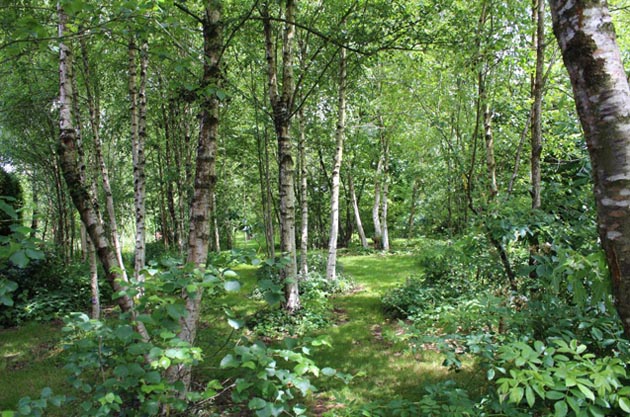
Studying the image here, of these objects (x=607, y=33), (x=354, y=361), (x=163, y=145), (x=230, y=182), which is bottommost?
(x=354, y=361)

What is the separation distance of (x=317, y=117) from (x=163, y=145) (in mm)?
6706

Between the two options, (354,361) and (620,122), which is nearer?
(620,122)

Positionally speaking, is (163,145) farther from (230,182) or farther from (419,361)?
(419,361)

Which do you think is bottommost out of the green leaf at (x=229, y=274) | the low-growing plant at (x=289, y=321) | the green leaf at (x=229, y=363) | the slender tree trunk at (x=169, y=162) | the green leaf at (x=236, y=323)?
the low-growing plant at (x=289, y=321)

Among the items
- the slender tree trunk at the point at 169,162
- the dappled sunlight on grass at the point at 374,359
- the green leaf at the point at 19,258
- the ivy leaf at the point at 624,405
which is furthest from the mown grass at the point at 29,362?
Answer: the ivy leaf at the point at 624,405

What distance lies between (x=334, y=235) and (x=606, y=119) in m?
8.67

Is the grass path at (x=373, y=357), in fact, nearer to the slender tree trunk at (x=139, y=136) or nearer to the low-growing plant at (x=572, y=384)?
the low-growing plant at (x=572, y=384)

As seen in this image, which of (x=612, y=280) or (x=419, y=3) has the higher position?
(x=419, y=3)

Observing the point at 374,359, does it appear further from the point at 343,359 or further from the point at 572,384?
the point at 572,384

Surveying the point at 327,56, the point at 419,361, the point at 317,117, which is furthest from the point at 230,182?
the point at 419,361

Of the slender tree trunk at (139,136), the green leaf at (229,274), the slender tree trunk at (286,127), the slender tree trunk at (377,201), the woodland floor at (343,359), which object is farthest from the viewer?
the slender tree trunk at (377,201)

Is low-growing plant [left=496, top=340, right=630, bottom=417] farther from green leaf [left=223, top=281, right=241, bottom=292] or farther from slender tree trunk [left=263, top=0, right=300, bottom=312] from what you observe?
slender tree trunk [left=263, top=0, right=300, bottom=312]

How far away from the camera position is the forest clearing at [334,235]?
72.1 inches

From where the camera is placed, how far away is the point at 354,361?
18.0 ft
